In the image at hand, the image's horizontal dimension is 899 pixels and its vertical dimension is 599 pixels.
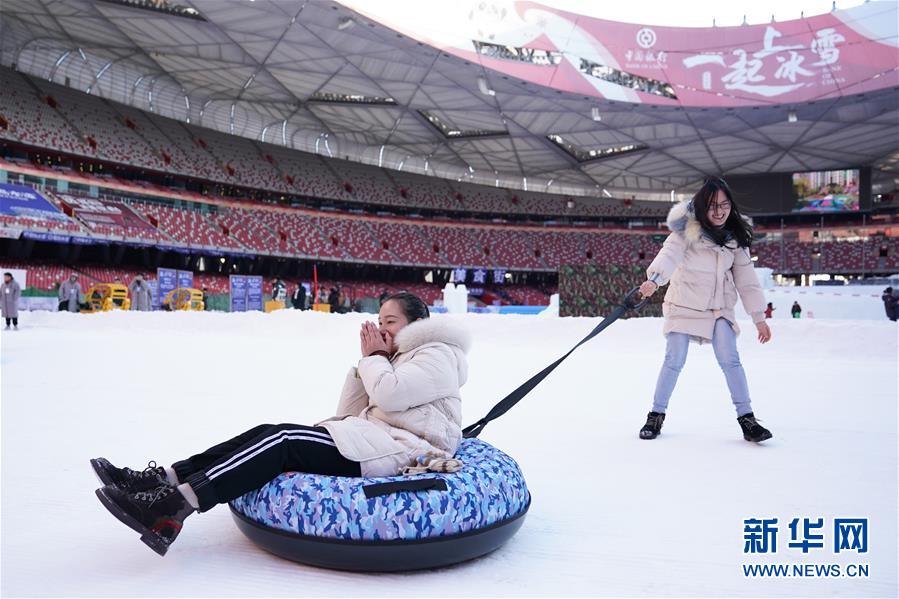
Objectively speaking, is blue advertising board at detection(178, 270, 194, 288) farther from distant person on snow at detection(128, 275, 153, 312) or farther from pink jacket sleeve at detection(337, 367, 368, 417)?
pink jacket sleeve at detection(337, 367, 368, 417)

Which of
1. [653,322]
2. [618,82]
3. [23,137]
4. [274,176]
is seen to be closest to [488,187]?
[274,176]

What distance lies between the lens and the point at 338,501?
7.50 ft

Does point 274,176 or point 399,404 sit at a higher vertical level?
point 274,176

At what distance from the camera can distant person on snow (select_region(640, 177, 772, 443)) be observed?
4.40m

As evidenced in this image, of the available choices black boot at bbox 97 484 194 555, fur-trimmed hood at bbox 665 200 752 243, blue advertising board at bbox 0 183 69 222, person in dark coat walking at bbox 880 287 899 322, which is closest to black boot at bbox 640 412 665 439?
fur-trimmed hood at bbox 665 200 752 243

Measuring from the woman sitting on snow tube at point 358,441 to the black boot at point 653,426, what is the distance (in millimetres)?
2291

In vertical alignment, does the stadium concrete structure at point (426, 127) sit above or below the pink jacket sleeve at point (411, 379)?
above

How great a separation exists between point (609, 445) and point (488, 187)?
4889cm

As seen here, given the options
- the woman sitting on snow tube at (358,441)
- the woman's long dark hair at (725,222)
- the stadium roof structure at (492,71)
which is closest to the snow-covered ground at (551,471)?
the woman sitting on snow tube at (358,441)

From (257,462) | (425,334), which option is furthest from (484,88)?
(257,462)

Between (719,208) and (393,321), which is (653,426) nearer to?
(719,208)

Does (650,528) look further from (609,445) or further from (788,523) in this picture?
(609,445)

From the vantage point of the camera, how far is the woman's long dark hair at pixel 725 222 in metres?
4.35

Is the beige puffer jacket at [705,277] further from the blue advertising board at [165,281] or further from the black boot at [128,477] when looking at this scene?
the blue advertising board at [165,281]
